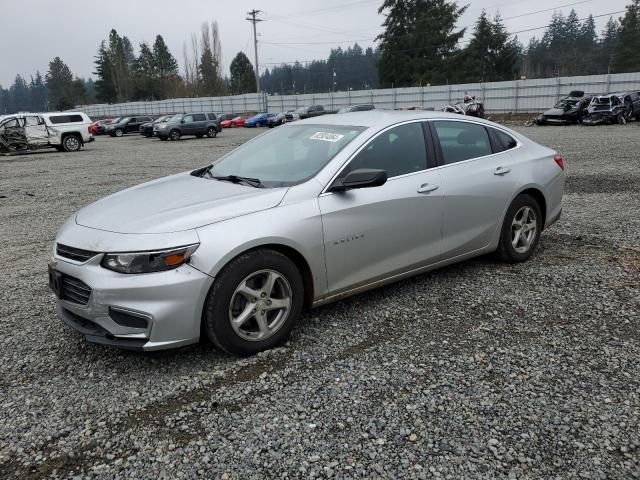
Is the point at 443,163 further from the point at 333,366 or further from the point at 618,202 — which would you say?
the point at 618,202

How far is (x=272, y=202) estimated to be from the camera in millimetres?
3479

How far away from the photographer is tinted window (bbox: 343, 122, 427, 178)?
399 cm

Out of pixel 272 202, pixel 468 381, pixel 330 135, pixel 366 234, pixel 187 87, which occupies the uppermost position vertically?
pixel 187 87

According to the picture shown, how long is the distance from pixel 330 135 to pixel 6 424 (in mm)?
2909

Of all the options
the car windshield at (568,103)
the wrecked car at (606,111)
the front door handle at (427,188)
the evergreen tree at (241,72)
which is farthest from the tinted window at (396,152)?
the evergreen tree at (241,72)

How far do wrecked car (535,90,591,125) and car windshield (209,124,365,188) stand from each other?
27756 mm

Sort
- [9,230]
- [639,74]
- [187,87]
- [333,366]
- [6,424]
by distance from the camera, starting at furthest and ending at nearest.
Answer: [187,87] → [639,74] → [9,230] → [333,366] → [6,424]

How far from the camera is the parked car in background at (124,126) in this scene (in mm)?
39000

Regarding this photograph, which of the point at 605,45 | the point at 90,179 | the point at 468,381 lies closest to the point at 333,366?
the point at 468,381

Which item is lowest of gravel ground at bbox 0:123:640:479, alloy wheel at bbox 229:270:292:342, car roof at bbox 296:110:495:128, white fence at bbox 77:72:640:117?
gravel ground at bbox 0:123:640:479

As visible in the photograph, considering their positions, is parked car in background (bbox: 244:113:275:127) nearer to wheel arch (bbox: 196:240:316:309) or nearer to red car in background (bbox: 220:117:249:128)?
red car in background (bbox: 220:117:249:128)

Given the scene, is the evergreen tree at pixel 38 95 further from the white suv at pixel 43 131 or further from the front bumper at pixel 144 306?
the front bumper at pixel 144 306

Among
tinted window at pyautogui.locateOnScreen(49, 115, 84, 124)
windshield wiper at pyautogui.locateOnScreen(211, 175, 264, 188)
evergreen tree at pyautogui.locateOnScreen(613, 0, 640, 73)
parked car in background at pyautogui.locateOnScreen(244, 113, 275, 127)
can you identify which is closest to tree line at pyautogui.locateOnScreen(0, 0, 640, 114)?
evergreen tree at pyautogui.locateOnScreen(613, 0, 640, 73)

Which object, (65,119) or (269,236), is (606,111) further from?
(269,236)
